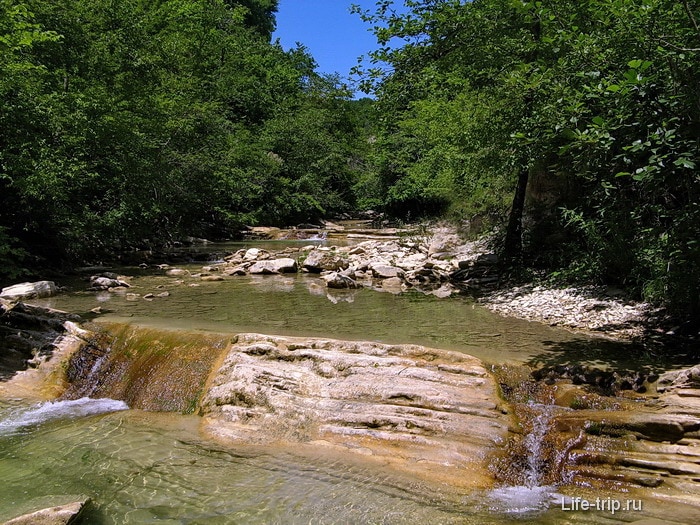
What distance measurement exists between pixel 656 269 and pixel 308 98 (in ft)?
128

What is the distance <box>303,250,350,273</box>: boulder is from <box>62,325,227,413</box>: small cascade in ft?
24.0

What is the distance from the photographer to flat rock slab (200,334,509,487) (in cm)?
476

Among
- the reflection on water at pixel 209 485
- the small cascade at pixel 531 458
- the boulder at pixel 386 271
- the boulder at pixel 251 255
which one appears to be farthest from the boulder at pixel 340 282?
the reflection on water at pixel 209 485

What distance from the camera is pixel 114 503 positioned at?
4.00m

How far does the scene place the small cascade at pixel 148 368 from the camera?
6.27 m

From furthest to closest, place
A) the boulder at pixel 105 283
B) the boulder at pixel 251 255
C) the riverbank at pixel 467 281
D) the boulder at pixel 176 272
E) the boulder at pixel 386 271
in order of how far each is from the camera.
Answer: the boulder at pixel 251 255, the boulder at pixel 176 272, the boulder at pixel 386 271, the boulder at pixel 105 283, the riverbank at pixel 467 281

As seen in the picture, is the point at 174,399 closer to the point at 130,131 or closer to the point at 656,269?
the point at 656,269

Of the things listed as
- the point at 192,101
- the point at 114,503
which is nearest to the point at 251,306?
the point at 114,503

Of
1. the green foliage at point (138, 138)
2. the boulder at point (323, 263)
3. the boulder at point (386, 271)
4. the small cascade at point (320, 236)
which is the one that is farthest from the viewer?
the small cascade at point (320, 236)

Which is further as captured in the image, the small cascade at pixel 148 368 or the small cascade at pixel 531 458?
the small cascade at pixel 148 368

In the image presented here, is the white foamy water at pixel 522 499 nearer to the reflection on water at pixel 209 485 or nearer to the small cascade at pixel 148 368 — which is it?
the reflection on water at pixel 209 485

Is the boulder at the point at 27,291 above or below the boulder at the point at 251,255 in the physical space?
below

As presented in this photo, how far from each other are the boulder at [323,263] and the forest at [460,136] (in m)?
4.14

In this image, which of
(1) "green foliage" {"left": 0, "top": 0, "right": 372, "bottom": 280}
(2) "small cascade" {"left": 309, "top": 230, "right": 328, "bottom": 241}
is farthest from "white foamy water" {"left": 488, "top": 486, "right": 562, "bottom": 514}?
(2) "small cascade" {"left": 309, "top": 230, "right": 328, "bottom": 241}
